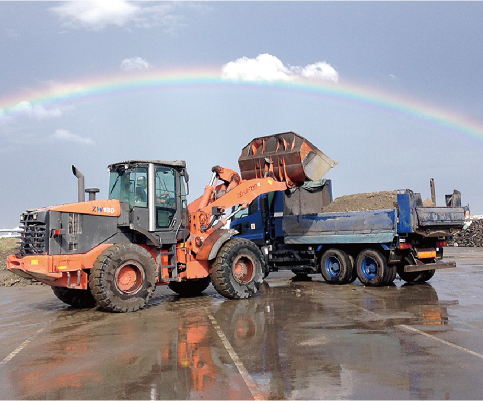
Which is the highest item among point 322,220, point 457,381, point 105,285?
point 322,220

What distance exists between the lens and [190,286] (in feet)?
43.7

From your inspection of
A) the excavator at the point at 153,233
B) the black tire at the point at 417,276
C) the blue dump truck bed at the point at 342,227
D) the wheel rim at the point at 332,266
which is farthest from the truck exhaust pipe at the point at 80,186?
the black tire at the point at 417,276

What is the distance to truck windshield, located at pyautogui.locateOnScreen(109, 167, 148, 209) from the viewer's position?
37.0 ft

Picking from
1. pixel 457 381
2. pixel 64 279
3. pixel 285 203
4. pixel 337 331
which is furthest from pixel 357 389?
pixel 285 203

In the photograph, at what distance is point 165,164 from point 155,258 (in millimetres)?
2189

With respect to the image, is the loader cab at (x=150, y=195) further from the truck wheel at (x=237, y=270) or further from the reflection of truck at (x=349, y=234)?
the reflection of truck at (x=349, y=234)

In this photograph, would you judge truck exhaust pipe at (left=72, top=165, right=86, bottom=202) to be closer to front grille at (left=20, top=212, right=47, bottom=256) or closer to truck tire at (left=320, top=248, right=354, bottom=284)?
front grille at (left=20, top=212, right=47, bottom=256)

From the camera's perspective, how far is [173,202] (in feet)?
39.0

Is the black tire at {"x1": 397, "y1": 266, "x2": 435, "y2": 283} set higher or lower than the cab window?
lower

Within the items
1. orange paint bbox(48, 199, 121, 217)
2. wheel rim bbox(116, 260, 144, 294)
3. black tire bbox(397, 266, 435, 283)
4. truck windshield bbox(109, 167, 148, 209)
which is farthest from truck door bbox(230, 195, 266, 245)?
wheel rim bbox(116, 260, 144, 294)

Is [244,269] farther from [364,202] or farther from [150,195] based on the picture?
[364,202]

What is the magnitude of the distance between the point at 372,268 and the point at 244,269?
3.77 m

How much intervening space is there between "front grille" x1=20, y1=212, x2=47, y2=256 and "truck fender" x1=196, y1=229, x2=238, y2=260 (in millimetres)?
3586

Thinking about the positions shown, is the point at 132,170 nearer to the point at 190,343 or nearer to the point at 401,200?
the point at 190,343
